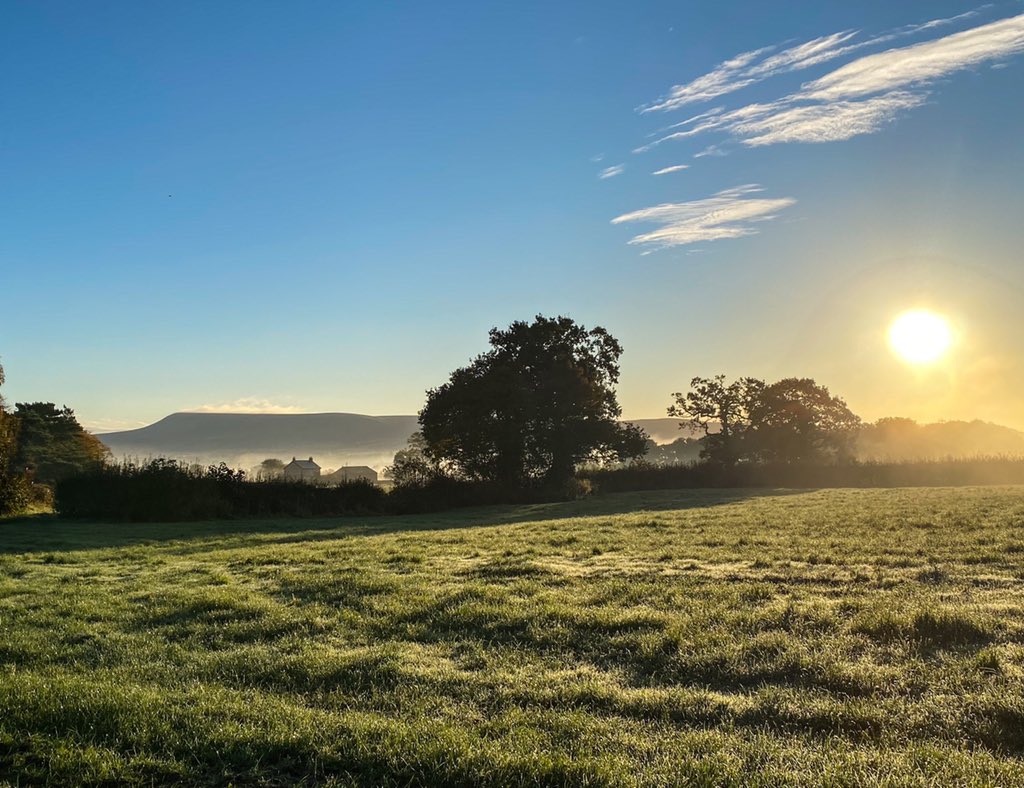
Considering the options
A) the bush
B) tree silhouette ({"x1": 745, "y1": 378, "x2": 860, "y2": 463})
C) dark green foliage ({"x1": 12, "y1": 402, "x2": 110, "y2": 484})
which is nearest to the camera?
the bush

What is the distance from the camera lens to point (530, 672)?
7.32 metres

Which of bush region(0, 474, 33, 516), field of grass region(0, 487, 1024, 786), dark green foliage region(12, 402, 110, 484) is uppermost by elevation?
dark green foliage region(12, 402, 110, 484)

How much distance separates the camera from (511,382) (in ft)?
176

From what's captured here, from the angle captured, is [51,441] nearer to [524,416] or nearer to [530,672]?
[524,416]

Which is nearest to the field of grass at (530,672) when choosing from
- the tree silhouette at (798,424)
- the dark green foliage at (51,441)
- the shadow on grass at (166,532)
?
the shadow on grass at (166,532)

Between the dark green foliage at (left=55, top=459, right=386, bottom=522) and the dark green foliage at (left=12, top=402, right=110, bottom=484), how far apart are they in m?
32.8

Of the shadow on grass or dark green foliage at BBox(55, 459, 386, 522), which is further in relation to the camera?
dark green foliage at BBox(55, 459, 386, 522)

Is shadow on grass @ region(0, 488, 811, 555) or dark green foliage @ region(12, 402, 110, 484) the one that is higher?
dark green foliage @ region(12, 402, 110, 484)

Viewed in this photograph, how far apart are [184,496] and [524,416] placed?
25.0 meters

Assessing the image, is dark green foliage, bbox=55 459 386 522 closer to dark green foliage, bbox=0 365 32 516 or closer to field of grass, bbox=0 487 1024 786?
dark green foliage, bbox=0 365 32 516

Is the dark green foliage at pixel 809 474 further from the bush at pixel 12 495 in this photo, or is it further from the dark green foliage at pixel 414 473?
the bush at pixel 12 495

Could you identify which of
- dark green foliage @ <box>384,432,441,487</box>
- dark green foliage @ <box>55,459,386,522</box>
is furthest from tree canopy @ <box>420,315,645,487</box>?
dark green foliage @ <box>55,459,386,522</box>

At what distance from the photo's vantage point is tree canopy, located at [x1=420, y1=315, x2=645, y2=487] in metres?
53.7

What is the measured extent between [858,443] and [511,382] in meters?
55.1
